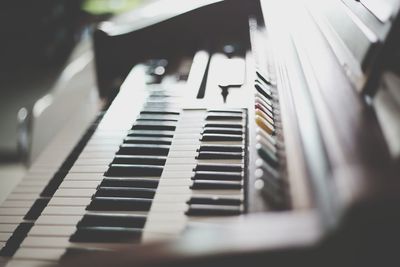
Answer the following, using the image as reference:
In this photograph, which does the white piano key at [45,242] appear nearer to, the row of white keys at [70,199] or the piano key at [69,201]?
the row of white keys at [70,199]

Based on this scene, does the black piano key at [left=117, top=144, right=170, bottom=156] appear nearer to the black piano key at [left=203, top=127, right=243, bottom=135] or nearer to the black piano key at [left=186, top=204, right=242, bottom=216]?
the black piano key at [left=203, top=127, right=243, bottom=135]

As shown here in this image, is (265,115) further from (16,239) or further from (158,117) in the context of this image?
(16,239)

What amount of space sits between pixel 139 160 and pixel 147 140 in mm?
113

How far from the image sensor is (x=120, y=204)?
1.19 m

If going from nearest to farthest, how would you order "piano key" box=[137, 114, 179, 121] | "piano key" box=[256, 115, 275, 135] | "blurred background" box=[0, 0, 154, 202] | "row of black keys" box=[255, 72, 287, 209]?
"row of black keys" box=[255, 72, 287, 209] < "piano key" box=[256, 115, 275, 135] < "piano key" box=[137, 114, 179, 121] < "blurred background" box=[0, 0, 154, 202]

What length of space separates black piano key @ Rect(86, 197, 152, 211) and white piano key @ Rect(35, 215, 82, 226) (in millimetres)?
53

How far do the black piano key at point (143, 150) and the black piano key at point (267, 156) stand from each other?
40 centimetres

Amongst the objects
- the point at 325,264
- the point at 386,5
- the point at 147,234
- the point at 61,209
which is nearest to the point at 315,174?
the point at 325,264

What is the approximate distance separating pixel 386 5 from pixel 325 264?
2.91 feet

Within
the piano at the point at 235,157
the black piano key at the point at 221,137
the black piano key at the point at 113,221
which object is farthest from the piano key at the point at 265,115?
the black piano key at the point at 113,221

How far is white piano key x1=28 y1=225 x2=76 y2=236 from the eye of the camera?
3.70 ft

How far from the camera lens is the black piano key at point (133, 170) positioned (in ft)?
4.31

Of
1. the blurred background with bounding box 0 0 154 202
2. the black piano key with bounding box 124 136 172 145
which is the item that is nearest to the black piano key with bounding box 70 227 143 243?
the black piano key with bounding box 124 136 172 145

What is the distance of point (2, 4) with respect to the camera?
523cm
